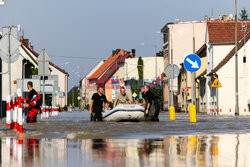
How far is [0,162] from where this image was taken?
10039 mm

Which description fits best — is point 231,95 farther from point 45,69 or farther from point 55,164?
point 55,164

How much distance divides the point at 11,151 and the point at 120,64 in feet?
478

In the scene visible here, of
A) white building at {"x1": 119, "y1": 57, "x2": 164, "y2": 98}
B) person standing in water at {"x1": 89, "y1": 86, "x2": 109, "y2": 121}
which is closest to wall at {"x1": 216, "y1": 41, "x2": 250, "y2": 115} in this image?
person standing in water at {"x1": 89, "y1": 86, "x2": 109, "y2": 121}

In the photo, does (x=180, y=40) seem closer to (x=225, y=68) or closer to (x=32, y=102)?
(x=225, y=68)

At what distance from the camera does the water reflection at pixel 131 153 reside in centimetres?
974

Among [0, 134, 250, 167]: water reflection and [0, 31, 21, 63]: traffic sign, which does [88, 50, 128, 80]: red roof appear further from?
[0, 134, 250, 167]: water reflection

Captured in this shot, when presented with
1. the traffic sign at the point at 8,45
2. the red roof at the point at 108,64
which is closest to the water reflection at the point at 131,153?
the traffic sign at the point at 8,45

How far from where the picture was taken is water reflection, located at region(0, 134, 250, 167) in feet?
32.0

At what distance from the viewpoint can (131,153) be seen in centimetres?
1133

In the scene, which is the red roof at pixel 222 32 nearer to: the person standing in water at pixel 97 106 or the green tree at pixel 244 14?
the person standing in water at pixel 97 106

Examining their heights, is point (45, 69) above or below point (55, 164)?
above

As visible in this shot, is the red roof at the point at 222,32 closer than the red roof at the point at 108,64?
Yes

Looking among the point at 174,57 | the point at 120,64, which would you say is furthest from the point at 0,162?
the point at 120,64

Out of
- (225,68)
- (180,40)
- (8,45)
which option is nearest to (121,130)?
(8,45)
